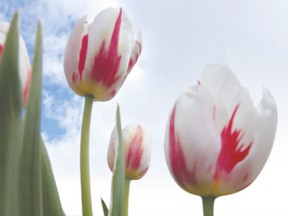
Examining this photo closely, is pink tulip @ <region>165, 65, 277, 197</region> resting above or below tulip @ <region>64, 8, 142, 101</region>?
below

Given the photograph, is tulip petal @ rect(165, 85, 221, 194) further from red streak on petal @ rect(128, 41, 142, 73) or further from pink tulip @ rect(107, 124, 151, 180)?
pink tulip @ rect(107, 124, 151, 180)

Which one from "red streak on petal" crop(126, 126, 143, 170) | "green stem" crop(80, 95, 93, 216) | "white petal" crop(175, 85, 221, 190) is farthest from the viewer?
"red streak on petal" crop(126, 126, 143, 170)

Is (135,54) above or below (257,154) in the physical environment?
above

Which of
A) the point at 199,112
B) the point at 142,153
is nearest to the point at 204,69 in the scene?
the point at 199,112

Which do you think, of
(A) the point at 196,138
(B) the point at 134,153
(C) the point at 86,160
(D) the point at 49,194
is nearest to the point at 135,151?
(B) the point at 134,153

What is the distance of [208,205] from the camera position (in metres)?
0.57

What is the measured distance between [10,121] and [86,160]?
0.80ft

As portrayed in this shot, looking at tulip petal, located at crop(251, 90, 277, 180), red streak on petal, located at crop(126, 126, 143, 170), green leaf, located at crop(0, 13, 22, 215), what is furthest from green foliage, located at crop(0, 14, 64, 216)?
red streak on petal, located at crop(126, 126, 143, 170)

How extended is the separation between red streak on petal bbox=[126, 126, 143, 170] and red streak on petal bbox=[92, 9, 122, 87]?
0.25 meters

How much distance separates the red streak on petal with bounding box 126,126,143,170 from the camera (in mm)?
1015

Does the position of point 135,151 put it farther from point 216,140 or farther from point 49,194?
point 216,140

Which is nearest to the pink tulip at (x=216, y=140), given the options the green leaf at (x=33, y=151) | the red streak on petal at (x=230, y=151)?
the red streak on petal at (x=230, y=151)

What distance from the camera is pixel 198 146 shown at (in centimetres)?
54

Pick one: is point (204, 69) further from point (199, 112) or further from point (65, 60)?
point (65, 60)
